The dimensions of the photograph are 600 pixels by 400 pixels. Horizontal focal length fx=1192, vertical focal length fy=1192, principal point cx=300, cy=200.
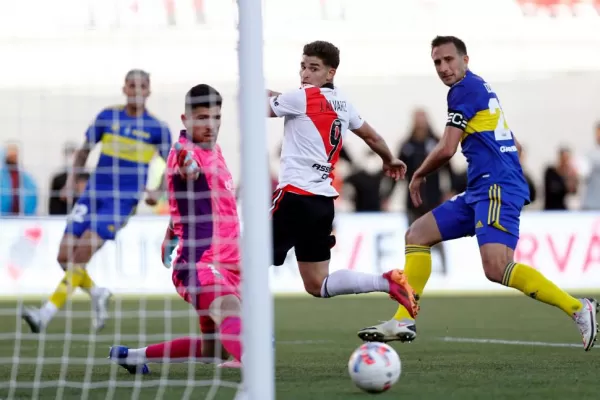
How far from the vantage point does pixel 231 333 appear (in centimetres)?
589

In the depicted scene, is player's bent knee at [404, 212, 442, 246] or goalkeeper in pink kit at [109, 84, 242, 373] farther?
player's bent knee at [404, 212, 442, 246]

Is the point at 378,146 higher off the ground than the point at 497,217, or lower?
higher

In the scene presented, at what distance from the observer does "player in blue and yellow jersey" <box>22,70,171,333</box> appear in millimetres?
9469

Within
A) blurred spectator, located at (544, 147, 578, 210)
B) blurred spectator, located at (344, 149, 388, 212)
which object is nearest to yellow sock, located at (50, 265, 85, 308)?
blurred spectator, located at (344, 149, 388, 212)

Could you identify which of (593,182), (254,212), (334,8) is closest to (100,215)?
(254,212)

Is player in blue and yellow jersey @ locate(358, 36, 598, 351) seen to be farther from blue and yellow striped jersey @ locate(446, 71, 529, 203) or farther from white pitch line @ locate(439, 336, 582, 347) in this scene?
white pitch line @ locate(439, 336, 582, 347)

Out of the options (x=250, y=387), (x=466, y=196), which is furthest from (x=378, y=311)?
(x=250, y=387)

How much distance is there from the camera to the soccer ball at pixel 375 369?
5469 millimetres

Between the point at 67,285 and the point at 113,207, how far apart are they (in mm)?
856

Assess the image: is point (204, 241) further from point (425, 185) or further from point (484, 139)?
point (425, 185)

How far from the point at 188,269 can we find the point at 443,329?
150 inches

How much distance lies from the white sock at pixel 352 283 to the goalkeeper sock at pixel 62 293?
9.21 feet

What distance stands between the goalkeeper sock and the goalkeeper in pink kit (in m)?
2.87

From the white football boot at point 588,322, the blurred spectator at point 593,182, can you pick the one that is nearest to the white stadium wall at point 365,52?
the blurred spectator at point 593,182
